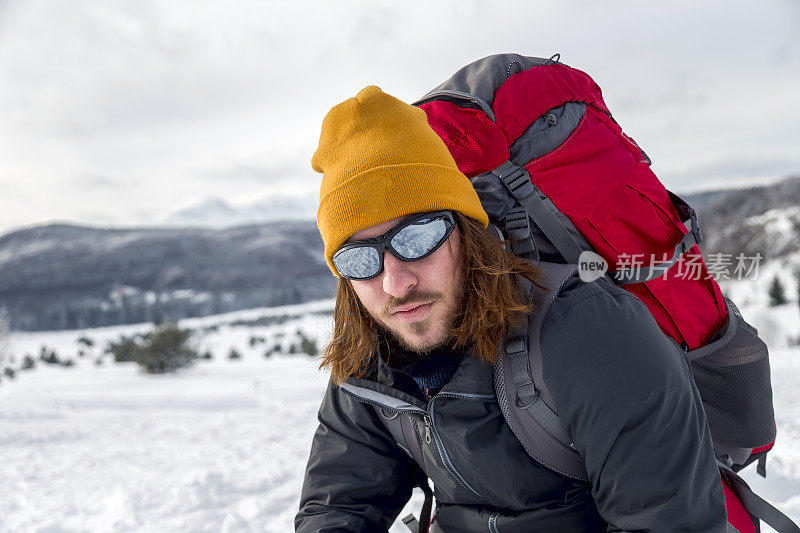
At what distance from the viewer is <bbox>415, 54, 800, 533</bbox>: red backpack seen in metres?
1.52

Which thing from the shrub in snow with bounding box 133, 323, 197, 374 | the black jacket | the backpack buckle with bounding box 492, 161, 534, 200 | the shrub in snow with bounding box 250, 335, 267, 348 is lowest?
the shrub in snow with bounding box 250, 335, 267, 348

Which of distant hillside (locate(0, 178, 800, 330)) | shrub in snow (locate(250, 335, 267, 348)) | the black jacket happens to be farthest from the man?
distant hillside (locate(0, 178, 800, 330))

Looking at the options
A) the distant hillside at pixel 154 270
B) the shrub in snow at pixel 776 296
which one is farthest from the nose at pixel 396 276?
the distant hillside at pixel 154 270

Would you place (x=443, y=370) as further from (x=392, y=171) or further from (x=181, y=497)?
(x=181, y=497)

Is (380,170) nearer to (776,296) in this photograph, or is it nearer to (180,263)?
(776,296)

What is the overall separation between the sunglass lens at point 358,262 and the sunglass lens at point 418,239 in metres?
0.07

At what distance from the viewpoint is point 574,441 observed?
1.26 m

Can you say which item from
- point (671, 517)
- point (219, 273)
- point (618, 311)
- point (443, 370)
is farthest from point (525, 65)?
point (219, 273)

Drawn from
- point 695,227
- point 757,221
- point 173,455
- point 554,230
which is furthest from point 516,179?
point 757,221

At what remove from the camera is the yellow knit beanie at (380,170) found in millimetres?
1452

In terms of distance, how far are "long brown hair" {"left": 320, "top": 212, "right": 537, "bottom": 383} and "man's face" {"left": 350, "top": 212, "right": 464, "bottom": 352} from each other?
0.04 m

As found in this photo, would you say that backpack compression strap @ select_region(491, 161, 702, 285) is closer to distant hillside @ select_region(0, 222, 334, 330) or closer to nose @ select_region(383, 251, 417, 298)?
nose @ select_region(383, 251, 417, 298)

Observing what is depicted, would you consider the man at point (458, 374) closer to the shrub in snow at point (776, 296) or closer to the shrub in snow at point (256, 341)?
the shrub in snow at point (256, 341)

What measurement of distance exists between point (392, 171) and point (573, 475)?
37.4 inches
